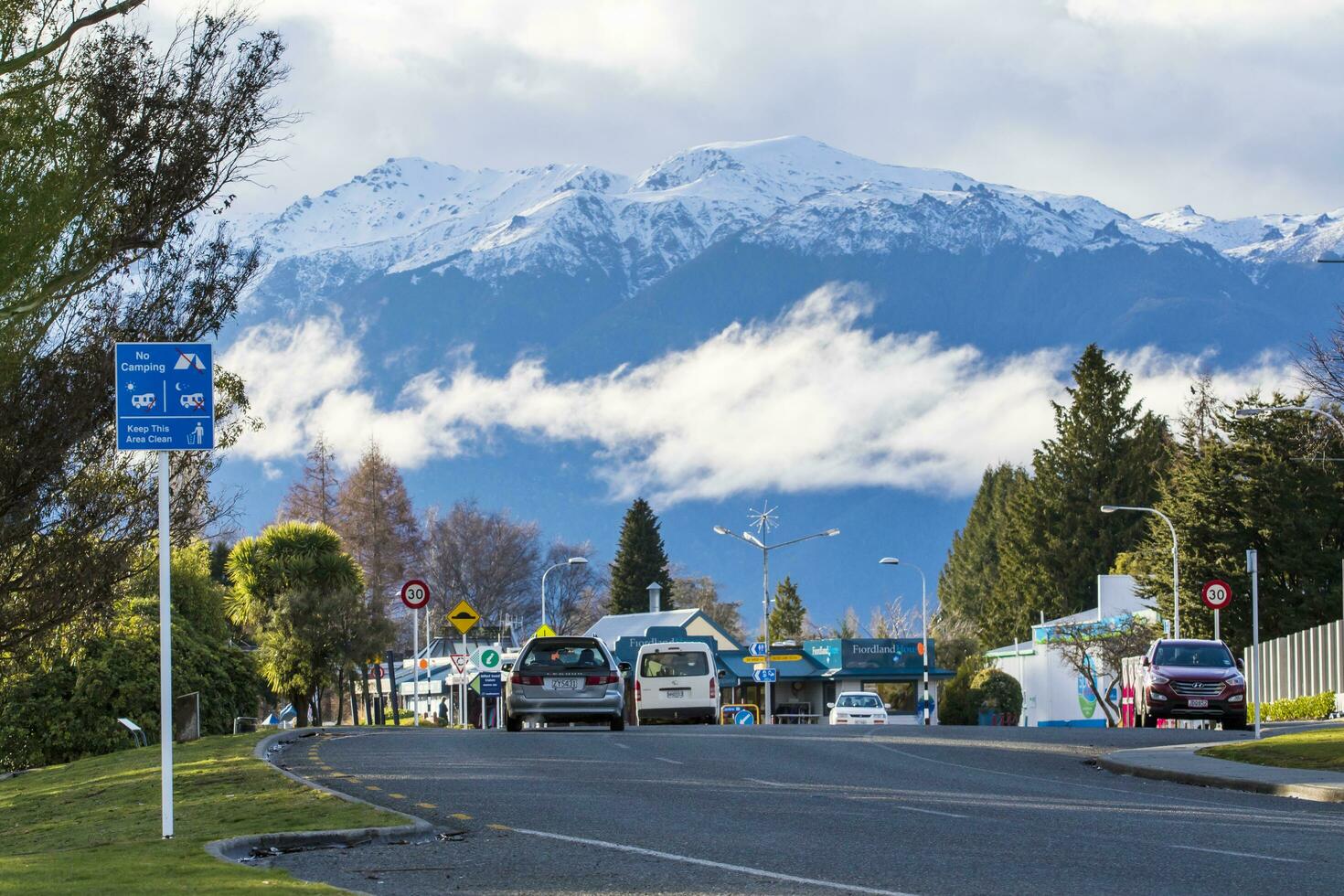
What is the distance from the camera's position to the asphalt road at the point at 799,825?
11695 millimetres

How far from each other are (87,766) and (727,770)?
36.3 feet

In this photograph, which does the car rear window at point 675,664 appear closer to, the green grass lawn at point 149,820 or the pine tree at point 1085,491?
the green grass lawn at point 149,820

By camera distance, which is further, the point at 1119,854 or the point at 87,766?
the point at 87,766

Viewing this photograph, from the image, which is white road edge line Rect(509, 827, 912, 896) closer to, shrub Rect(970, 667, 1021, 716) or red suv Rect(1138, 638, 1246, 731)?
red suv Rect(1138, 638, 1246, 731)

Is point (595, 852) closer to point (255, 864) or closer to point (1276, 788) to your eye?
point (255, 864)

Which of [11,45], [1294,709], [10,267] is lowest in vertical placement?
[1294,709]

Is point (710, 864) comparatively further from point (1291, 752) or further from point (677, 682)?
point (677, 682)

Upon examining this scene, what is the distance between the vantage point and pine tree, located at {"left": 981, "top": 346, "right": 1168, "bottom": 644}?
315ft

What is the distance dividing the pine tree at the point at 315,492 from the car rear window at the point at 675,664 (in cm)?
9025

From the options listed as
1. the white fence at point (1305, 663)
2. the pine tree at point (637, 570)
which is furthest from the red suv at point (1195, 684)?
the pine tree at point (637, 570)

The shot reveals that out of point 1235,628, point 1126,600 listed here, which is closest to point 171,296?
point 1235,628

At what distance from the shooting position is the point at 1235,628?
6172 centimetres

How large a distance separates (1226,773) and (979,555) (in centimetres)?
12010

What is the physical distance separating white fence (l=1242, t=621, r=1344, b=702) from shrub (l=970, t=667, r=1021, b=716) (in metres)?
19.9
